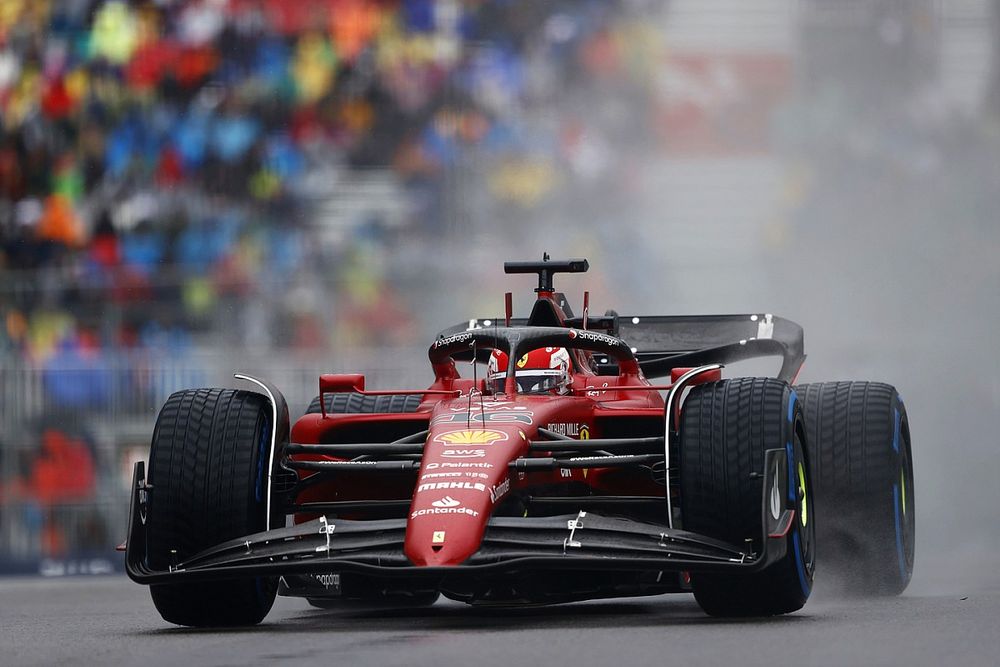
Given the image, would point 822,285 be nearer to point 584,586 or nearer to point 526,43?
point 526,43

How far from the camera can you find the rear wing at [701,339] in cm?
1092

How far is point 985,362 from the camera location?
57.2 feet

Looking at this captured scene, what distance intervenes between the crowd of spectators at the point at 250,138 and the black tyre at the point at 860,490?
9.07 m

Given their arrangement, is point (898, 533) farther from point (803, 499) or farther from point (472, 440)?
point (472, 440)

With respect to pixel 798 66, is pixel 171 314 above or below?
below

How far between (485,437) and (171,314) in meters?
10.6

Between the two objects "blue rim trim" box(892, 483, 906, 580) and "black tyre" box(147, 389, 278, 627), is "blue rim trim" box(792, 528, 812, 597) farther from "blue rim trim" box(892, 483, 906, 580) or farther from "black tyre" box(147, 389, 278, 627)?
"black tyre" box(147, 389, 278, 627)

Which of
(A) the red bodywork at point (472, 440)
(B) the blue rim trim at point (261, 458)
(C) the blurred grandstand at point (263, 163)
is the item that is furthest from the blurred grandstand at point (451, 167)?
(B) the blue rim trim at point (261, 458)

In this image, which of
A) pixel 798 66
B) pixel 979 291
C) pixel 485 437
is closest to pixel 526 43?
pixel 798 66

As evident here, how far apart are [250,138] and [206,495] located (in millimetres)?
11079

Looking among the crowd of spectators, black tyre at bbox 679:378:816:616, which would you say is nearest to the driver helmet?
black tyre at bbox 679:378:816:616

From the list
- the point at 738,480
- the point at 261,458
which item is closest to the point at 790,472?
the point at 738,480

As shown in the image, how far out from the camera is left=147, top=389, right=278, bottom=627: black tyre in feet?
24.7

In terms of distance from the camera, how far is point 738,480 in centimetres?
705
